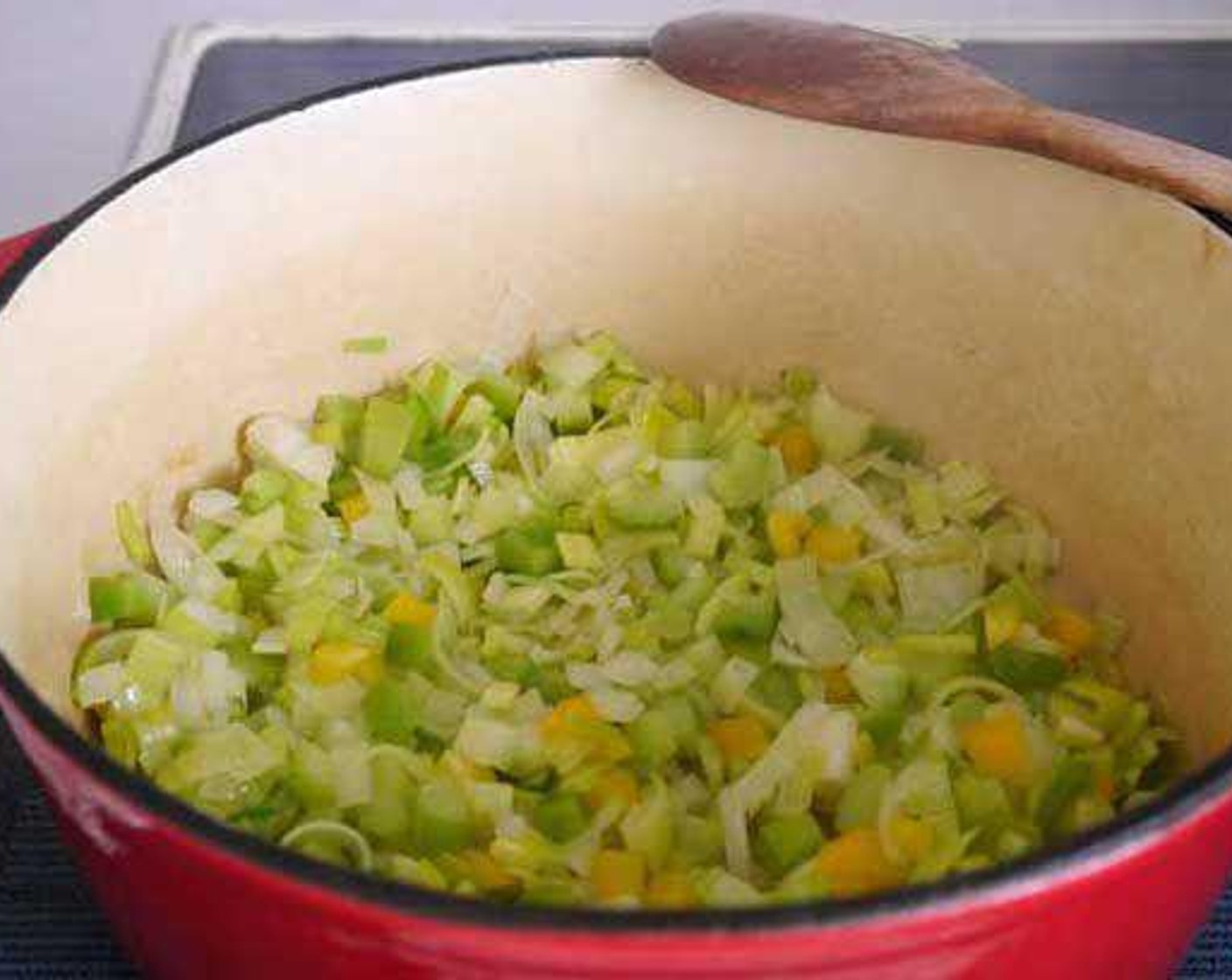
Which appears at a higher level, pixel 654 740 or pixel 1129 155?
pixel 1129 155

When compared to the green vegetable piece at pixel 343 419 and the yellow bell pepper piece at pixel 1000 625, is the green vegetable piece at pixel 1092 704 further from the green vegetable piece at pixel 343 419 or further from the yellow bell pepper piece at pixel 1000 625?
the green vegetable piece at pixel 343 419

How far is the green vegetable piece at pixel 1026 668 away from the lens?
2.84ft

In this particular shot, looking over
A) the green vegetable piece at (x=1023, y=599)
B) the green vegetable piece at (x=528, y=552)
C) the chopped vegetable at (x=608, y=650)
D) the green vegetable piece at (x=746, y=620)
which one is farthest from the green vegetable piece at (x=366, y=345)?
the green vegetable piece at (x=1023, y=599)

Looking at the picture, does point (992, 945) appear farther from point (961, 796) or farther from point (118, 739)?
point (118, 739)

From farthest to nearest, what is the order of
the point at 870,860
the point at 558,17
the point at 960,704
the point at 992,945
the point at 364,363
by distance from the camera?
the point at 558,17
the point at 364,363
the point at 960,704
the point at 870,860
the point at 992,945

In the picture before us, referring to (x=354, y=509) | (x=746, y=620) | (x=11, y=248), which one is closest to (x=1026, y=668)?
(x=746, y=620)

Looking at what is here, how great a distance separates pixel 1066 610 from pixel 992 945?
0.41 meters

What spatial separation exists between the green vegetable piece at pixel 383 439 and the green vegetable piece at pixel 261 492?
0.05 metres

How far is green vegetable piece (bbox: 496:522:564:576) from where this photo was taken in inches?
36.2

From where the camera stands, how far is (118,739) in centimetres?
81

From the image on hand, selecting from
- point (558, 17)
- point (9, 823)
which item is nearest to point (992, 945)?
point (9, 823)

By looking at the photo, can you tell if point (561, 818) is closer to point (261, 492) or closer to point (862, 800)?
point (862, 800)

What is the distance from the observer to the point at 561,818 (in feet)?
2.52

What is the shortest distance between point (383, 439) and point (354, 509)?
0.04m
